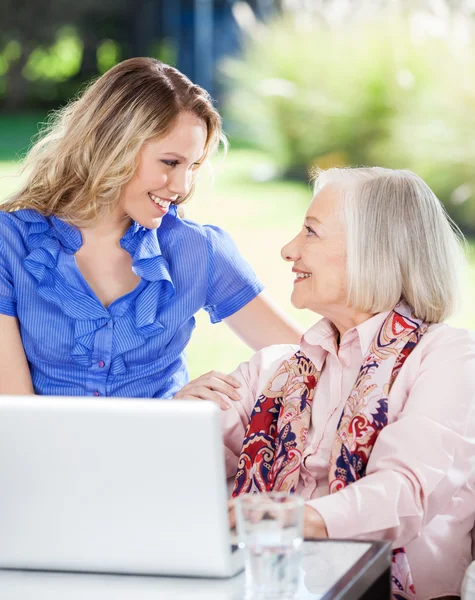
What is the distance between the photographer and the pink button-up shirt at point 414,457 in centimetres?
172

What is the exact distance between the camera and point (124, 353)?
8.21 feet

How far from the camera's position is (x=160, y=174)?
8.17 feet

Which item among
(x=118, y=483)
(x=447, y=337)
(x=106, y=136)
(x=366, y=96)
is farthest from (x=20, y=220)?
(x=366, y=96)

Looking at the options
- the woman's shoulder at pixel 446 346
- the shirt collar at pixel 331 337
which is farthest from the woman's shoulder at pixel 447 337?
the shirt collar at pixel 331 337

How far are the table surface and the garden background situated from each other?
510cm

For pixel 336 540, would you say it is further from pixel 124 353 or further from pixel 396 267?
pixel 124 353

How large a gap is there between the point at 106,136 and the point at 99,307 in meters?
0.44

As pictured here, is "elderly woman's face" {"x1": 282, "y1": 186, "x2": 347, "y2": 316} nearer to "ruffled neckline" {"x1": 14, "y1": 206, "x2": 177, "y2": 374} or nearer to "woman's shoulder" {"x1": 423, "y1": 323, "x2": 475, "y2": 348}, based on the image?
"woman's shoulder" {"x1": 423, "y1": 323, "x2": 475, "y2": 348}

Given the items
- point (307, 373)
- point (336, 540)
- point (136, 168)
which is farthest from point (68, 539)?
point (136, 168)

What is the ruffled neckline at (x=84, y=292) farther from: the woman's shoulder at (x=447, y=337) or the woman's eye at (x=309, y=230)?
the woman's shoulder at (x=447, y=337)

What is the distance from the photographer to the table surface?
1.35 m

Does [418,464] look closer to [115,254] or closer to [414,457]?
[414,457]

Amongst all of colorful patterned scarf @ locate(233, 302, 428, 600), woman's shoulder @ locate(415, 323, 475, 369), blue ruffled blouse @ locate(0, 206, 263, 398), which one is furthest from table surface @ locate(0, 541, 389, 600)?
blue ruffled blouse @ locate(0, 206, 263, 398)

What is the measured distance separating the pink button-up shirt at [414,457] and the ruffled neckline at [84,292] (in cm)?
42
